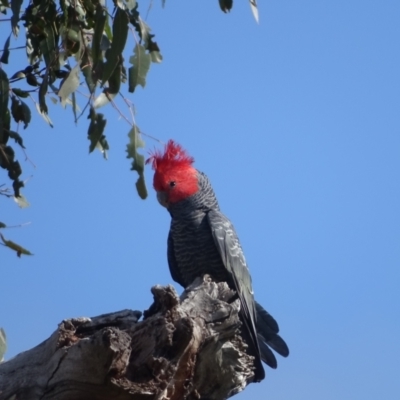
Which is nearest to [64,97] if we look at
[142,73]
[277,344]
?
[142,73]

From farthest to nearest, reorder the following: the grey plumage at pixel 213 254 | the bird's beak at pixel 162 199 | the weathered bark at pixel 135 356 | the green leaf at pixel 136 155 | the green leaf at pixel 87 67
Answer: the bird's beak at pixel 162 199 < the grey plumage at pixel 213 254 < the green leaf at pixel 87 67 < the green leaf at pixel 136 155 < the weathered bark at pixel 135 356

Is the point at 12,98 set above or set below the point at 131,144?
above

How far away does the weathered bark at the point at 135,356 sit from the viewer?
2.01m

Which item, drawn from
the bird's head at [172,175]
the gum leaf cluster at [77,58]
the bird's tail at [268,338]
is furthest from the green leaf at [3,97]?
the bird's tail at [268,338]

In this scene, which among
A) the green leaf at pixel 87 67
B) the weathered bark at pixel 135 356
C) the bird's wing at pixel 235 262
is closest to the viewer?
the weathered bark at pixel 135 356

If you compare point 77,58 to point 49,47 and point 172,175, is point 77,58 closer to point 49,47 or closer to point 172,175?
point 49,47

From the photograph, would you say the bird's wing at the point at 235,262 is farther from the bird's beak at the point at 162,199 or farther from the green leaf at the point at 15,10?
the green leaf at the point at 15,10

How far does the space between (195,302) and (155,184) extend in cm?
153

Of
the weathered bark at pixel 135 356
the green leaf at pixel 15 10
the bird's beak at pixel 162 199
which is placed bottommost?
the weathered bark at pixel 135 356

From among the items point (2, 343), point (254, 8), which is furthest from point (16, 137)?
point (254, 8)

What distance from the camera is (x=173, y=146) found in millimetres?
3771

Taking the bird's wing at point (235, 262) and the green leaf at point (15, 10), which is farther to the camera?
the bird's wing at point (235, 262)

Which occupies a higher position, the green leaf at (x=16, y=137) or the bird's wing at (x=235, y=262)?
the bird's wing at (x=235, y=262)

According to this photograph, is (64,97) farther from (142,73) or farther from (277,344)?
(277,344)
